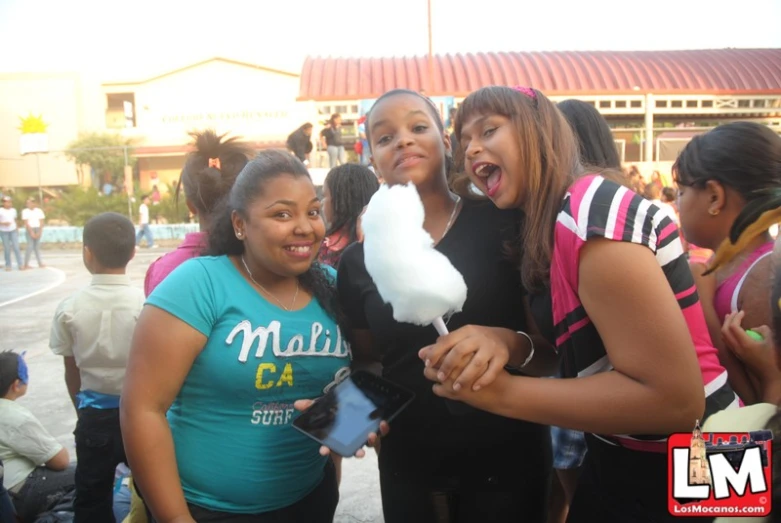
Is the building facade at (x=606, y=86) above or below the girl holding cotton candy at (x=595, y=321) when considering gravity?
above

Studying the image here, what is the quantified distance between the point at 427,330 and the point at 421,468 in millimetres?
457

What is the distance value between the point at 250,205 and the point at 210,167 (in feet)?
4.16

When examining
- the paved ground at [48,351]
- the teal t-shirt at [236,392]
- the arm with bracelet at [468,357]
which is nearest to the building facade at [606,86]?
the paved ground at [48,351]

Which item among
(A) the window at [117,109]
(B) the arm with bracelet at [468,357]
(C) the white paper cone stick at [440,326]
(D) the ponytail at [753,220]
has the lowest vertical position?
(B) the arm with bracelet at [468,357]

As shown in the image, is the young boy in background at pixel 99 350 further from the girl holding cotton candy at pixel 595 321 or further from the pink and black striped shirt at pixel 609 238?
the pink and black striped shirt at pixel 609 238

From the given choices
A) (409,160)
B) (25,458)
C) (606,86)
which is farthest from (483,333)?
(606,86)

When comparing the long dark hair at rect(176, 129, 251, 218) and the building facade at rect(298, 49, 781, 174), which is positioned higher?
the building facade at rect(298, 49, 781, 174)

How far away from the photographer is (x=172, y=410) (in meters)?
1.91

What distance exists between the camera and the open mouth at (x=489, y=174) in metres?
1.57

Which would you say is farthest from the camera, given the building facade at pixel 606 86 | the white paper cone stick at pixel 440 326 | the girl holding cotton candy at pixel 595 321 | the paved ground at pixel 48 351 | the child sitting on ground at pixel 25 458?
the building facade at pixel 606 86

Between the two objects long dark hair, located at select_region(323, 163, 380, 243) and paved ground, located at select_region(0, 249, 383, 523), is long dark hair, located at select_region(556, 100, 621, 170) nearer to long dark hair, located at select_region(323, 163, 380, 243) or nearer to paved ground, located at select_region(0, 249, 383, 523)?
long dark hair, located at select_region(323, 163, 380, 243)

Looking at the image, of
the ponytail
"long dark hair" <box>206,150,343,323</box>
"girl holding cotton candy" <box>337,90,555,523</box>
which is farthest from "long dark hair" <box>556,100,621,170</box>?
"long dark hair" <box>206,150,343,323</box>

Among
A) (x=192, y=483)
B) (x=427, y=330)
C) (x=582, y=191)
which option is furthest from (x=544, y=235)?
(x=192, y=483)

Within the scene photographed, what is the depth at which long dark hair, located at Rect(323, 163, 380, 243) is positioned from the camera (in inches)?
151
